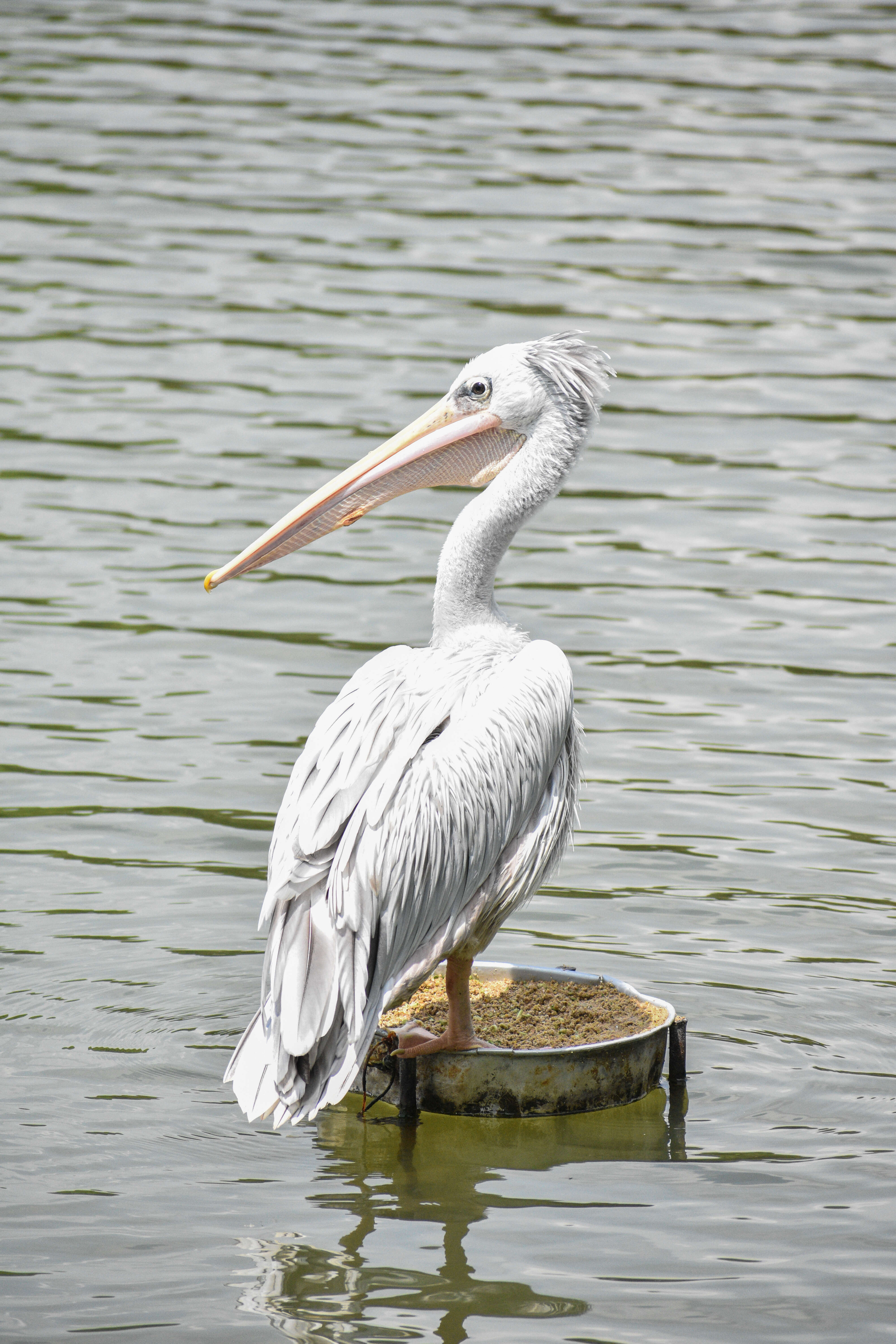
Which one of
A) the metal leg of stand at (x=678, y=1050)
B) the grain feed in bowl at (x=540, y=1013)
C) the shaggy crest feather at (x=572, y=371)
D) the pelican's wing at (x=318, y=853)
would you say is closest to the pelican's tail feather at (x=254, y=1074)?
Answer: the pelican's wing at (x=318, y=853)

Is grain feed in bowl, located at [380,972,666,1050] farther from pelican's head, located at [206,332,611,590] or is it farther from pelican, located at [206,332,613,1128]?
pelican's head, located at [206,332,611,590]

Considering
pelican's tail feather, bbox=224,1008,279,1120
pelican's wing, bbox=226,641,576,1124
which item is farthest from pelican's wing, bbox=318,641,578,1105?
pelican's tail feather, bbox=224,1008,279,1120

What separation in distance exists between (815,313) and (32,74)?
790 cm

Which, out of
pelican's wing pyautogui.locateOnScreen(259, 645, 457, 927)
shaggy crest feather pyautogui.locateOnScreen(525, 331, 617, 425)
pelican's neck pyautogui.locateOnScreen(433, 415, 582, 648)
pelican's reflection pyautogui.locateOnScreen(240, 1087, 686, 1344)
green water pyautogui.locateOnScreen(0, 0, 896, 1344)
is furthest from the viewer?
shaggy crest feather pyautogui.locateOnScreen(525, 331, 617, 425)

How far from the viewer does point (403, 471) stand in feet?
16.0

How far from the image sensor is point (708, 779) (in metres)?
6.28

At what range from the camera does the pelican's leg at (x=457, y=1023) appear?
4297 millimetres

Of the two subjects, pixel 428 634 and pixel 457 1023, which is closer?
pixel 457 1023

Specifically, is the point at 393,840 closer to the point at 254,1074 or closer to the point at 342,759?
the point at 342,759

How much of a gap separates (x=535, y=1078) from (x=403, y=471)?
158 centimetres

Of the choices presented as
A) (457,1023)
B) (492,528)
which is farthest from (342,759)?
(492,528)

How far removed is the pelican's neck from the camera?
15.2 feet

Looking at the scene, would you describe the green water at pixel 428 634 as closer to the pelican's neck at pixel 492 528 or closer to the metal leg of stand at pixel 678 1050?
the metal leg of stand at pixel 678 1050

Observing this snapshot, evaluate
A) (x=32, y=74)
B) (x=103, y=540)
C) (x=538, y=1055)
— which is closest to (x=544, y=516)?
(x=103, y=540)
